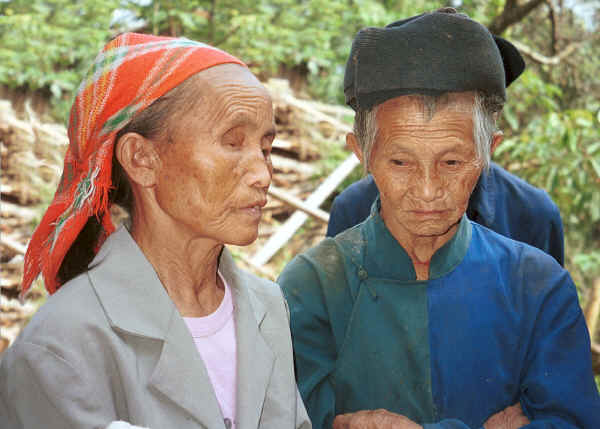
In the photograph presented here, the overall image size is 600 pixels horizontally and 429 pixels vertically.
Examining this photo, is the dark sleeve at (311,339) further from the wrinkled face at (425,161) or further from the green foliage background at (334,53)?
the green foliage background at (334,53)

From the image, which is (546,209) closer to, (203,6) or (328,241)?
(328,241)

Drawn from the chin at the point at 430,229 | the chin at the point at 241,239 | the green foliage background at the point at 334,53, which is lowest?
the green foliage background at the point at 334,53

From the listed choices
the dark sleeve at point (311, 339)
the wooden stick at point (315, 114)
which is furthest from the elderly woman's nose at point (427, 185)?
the wooden stick at point (315, 114)

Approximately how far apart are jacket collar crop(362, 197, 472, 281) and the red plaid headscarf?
73 centimetres

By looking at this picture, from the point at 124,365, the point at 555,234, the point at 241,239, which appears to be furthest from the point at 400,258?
the point at 555,234

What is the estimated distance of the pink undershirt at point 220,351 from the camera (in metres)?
A: 1.68

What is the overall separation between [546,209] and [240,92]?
1.59 metres

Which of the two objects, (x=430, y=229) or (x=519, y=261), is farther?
(x=519, y=261)

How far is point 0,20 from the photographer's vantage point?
23.4 feet

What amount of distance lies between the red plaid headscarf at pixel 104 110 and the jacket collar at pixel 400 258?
728 mm

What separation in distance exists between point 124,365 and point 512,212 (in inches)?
70.9

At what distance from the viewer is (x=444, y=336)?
6.30ft

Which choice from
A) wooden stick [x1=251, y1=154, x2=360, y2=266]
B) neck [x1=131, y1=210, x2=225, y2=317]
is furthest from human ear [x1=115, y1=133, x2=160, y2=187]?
wooden stick [x1=251, y1=154, x2=360, y2=266]

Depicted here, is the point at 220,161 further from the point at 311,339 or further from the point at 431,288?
the point at 431,288
